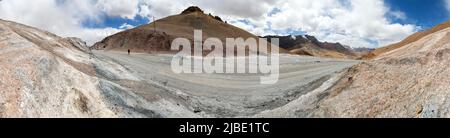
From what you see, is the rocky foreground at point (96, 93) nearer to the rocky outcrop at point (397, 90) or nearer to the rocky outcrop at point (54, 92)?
the rocky outcrop at point (54, 92)

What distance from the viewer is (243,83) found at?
4669 cm

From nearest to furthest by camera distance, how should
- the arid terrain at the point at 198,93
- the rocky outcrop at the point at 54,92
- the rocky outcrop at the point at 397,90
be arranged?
1. the rocky outcrop at the point at 397,90
2. the arid terrain at the point at 198,93
3. the rocky outcrop at the point at 54,92

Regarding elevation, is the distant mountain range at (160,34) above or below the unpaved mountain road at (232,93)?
above

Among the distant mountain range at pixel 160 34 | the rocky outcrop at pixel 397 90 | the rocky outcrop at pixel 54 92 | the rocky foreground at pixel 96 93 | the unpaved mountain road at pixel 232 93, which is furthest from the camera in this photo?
the distant mountain range at pixel 160 34

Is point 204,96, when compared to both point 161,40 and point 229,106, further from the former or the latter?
point 161,40

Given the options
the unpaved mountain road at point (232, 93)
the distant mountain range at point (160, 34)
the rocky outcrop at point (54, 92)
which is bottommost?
the unpaved mountain road at point (232, 93)

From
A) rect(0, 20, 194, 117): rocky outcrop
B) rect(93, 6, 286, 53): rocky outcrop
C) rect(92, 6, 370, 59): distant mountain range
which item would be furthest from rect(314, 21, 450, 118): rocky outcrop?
rect(92, 6, 370, 59): distant mountain range

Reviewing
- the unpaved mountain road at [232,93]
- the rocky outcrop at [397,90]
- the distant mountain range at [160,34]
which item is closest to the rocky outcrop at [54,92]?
the unpaved mountain road at [232,93]

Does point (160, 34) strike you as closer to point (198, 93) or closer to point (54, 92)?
point (198, 93)

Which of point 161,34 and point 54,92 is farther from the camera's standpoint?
point 161,34

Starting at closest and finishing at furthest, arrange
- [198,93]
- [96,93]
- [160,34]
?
[96,93]
[198,93]
[160,34]

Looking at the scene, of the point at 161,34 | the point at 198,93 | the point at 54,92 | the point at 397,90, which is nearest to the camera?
the point at 397,90

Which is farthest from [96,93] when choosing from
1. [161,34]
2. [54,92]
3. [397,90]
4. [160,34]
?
[161,34]
